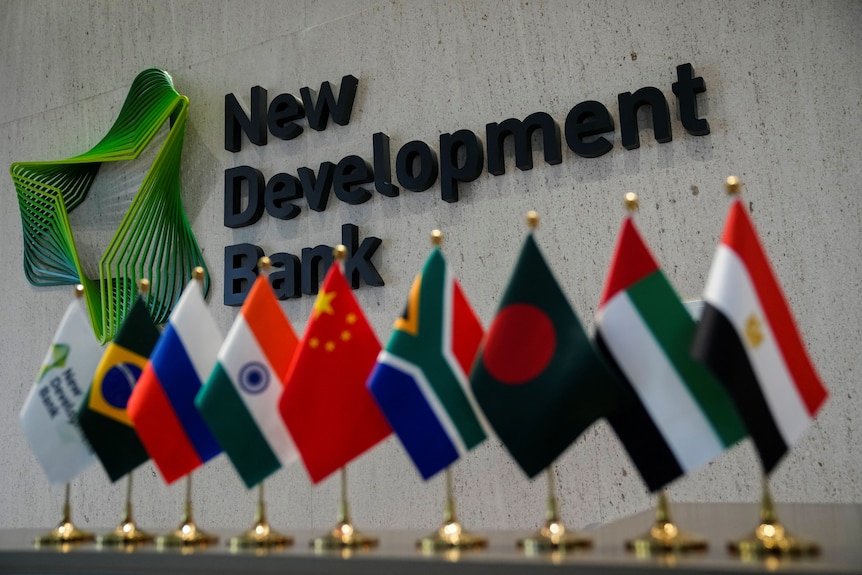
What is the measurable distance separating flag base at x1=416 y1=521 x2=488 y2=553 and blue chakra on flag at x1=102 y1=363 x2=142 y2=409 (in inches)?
37.5

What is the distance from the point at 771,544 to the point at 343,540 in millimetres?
844

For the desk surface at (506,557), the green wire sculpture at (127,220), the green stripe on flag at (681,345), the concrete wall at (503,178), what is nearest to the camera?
the desk surface at (506,557)

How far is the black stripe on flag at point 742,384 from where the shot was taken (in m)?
1.52

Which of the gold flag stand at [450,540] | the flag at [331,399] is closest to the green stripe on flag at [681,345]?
the gold flag stand at [450,540]

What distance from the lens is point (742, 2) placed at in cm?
331

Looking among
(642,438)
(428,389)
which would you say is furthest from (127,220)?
(642,438)

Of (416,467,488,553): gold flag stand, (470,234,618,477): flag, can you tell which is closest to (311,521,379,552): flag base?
(416,467,488,553): gold flag stand

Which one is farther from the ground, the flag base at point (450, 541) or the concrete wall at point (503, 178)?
the concrete wall at point (503, 178)

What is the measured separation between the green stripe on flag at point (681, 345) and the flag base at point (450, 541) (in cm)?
51

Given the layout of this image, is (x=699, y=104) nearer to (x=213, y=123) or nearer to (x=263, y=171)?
(x=263, y=171)

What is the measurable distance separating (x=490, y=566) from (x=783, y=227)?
218cm

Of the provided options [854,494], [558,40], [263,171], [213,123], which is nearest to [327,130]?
[263,171]

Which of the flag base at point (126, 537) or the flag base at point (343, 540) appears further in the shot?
the flag base at point (126, 537)

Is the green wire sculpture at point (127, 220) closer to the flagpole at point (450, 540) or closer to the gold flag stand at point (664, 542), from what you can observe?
the flagpole at point (450, 540)
